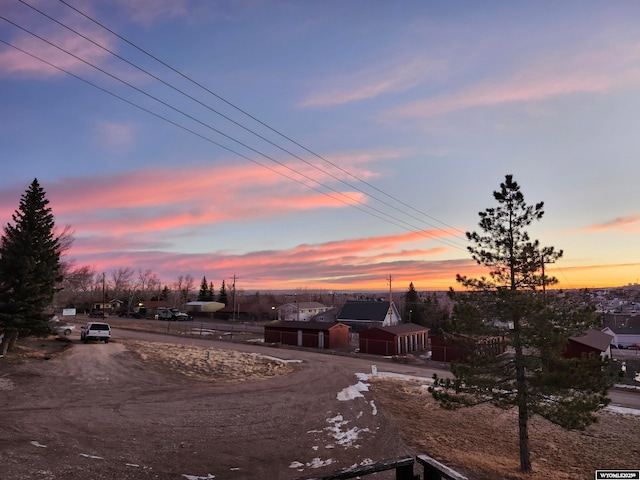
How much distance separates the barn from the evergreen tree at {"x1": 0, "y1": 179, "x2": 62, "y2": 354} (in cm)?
3123

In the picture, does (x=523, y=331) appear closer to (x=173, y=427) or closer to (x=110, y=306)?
(x=173, y=427)

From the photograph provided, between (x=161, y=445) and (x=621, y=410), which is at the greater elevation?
(x=161, y=445)

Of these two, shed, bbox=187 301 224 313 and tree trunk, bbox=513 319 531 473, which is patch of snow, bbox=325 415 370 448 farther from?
shed, bbox=187 301 224 313

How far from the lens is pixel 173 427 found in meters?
16.2

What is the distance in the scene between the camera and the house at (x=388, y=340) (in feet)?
160

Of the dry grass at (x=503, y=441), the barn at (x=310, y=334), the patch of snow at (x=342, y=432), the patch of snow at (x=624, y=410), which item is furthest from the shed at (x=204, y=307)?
the patch of snow at (x=624, y=410)

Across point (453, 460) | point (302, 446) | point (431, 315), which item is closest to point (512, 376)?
point (453, 460)

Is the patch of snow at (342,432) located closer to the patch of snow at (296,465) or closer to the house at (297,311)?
the patch of snow at (296,465)

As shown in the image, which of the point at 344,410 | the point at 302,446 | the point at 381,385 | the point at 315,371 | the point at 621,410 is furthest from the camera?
the point at 315,371

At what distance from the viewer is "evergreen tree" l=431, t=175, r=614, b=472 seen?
44.7ft

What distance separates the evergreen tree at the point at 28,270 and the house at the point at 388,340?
3393 centimetres

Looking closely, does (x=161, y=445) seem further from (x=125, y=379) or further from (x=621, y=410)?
(x=621, y=410)

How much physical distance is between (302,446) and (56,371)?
19.6 m

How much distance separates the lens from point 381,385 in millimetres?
28000
